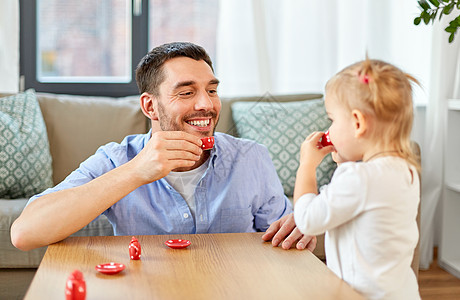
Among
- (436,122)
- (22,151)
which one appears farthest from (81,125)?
(436,122)

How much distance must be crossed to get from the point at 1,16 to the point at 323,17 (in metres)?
1.86

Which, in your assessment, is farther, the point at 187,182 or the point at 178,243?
the point at 187,182

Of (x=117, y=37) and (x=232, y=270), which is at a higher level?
(x=117, y=37)

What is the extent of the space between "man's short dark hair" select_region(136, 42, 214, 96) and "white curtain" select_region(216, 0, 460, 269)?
1660 mm

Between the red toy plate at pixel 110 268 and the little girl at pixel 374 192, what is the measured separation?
0.34 m

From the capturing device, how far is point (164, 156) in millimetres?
1365

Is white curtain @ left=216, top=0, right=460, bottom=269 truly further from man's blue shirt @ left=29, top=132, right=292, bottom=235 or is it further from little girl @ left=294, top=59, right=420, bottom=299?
little girl @ left=294, top=59, right=420, bottom=299

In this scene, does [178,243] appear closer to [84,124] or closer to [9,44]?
[84,124]

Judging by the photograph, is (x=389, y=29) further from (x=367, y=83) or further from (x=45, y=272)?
(x=45, y=272)

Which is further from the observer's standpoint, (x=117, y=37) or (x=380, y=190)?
(x=117, y=37)

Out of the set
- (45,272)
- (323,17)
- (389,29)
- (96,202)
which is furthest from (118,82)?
(45,272)

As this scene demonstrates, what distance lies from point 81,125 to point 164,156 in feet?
5.08

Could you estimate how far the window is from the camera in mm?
3523

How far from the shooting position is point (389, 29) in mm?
3498
